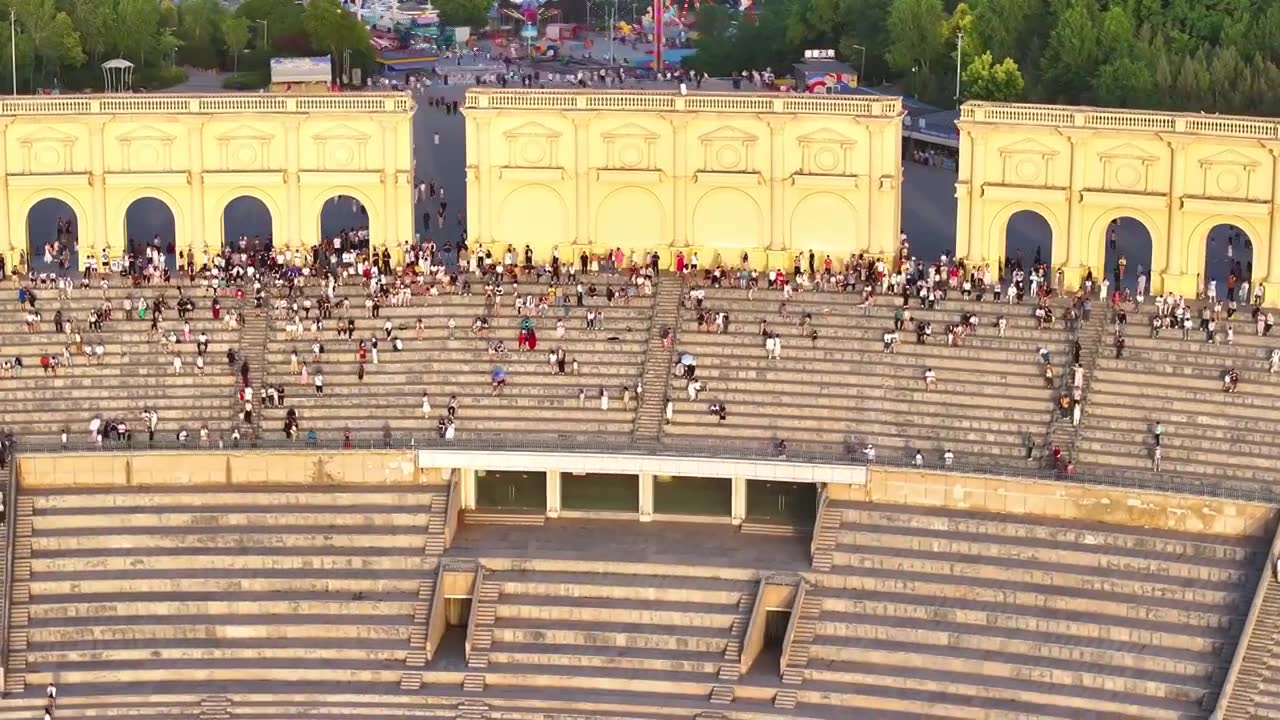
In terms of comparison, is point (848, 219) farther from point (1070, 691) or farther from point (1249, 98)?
point (1249, 98)

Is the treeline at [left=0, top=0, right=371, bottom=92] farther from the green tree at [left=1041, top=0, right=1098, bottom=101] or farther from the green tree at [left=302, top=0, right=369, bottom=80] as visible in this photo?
the green tree at [left=1041, top=0, right=1098, bottom=101]

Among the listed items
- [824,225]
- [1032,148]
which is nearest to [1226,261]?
[1032,148]

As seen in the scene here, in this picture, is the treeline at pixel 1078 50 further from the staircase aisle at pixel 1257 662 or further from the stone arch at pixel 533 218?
the staircase aisle at pixel 1257 662

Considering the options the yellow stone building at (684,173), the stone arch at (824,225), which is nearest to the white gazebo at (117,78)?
the yellow stone building at (684,173)

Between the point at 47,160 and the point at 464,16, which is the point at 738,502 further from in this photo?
the point at 464,16

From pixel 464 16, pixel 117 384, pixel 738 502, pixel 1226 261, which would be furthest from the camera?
pixel 464 16

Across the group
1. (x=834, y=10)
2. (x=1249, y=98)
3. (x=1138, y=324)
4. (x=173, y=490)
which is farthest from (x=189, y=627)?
(x=834, y=10)
